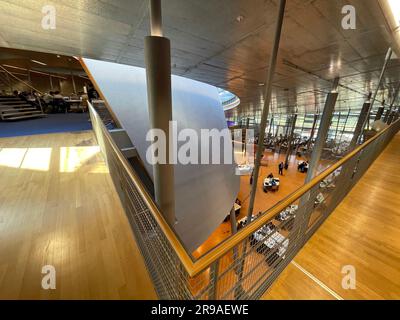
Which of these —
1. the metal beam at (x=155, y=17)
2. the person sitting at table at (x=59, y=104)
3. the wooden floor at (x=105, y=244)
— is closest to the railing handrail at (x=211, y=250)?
the wooden floor at (x=105, y=244)

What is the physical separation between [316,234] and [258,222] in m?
1.53

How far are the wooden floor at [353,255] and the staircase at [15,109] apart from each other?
1034cm

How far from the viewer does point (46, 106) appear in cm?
892

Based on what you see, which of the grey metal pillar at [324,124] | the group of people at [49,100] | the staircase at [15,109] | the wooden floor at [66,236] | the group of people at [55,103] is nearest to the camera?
the wooden floor at [66,236]

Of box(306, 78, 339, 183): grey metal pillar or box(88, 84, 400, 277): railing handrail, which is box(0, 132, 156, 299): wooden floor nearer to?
box(88, 84, 400, 277): railing handrail

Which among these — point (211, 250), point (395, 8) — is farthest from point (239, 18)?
point (211, 250)

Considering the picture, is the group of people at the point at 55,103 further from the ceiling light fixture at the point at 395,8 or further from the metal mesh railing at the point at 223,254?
the ceiling light fixture at the point at 395,8

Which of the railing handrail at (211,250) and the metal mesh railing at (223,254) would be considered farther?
the metal mesh railing at (223,254)

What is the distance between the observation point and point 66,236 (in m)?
1.75

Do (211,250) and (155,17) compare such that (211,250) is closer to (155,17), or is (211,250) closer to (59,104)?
(155,17)

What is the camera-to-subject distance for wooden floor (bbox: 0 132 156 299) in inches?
51.6

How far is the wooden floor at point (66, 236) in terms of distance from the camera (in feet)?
4.30

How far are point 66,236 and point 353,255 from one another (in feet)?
10.2
